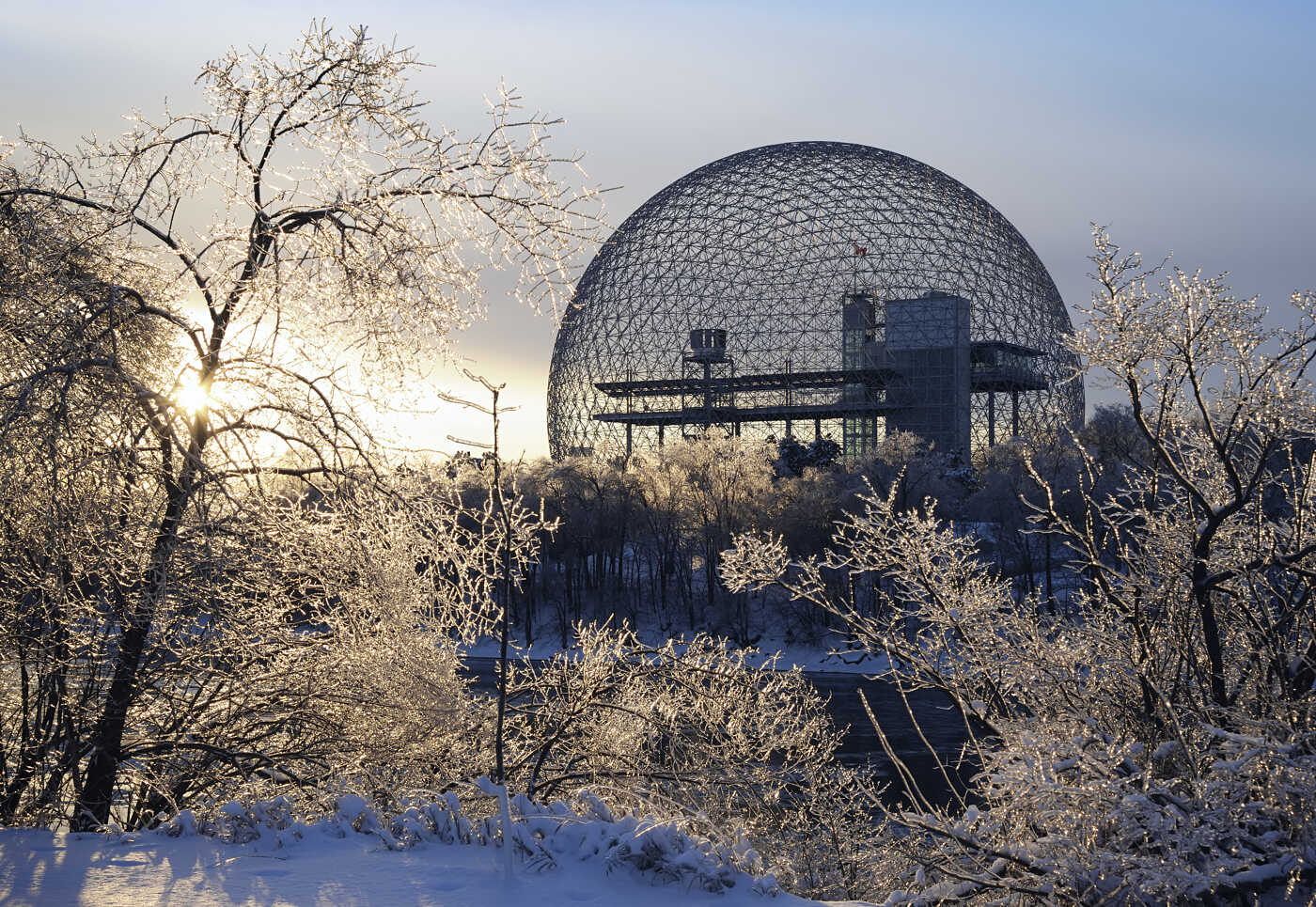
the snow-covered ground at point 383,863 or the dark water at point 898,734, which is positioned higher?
the snow-covered ground at point 383,863

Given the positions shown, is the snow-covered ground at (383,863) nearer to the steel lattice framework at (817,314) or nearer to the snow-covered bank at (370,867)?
the snow-covered bank at (370,867)

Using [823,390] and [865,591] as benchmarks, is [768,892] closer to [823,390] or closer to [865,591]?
[865,591]

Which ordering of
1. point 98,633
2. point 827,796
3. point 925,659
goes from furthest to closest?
1. point 827,796
2. point 98,633
3. point 925,659

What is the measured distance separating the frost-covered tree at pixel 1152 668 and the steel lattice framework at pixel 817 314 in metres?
40.1

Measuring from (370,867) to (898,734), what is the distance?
48.9 ft

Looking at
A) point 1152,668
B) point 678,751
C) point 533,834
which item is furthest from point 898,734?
point 533,834

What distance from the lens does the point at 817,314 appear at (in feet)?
155

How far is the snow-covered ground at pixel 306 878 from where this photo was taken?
3.73 m

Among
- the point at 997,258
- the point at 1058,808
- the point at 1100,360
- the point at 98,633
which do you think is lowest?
the point at 1058,808

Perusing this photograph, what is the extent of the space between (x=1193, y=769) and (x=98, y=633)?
4.68 meters

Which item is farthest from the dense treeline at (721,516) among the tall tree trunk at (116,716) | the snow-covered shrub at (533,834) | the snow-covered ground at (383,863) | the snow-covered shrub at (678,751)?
the snow-covered ground at (383,863)

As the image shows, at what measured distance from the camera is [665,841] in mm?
3996

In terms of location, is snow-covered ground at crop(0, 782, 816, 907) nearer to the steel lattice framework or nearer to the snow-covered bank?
the snow-covered bank

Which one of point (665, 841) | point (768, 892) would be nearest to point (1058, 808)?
point (768, 892)
